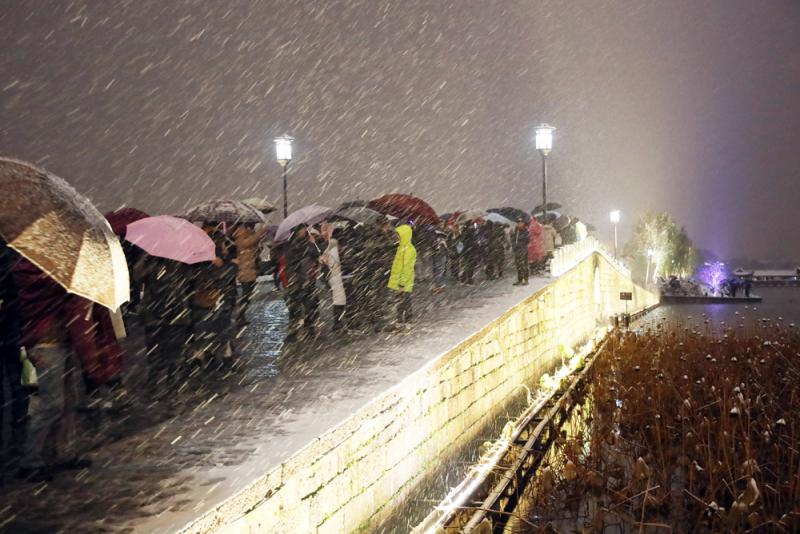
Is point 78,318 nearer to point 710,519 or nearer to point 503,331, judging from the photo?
point 710,519

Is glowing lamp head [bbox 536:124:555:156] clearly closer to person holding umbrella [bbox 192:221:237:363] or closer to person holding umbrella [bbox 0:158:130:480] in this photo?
person holding umbrella [bbox 192:221:237:363]

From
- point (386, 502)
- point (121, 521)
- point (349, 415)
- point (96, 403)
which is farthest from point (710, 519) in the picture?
point (96, 403)

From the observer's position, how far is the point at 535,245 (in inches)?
673

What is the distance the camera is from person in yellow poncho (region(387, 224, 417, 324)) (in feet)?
32.0

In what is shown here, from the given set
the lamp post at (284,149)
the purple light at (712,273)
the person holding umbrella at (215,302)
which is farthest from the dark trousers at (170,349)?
the purple light at (712,273)

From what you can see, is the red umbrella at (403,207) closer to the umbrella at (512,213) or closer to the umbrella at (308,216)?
the umbrella at (308,216)

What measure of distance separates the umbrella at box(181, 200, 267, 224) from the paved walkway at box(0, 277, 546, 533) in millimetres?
1775

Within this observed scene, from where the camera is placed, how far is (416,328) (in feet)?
33.1

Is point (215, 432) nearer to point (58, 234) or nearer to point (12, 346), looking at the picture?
point (12, 346)

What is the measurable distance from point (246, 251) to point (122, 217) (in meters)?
1.75

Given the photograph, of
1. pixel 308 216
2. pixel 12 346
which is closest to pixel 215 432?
pixel 12 346

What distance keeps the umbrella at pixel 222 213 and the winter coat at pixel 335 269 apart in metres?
1.04

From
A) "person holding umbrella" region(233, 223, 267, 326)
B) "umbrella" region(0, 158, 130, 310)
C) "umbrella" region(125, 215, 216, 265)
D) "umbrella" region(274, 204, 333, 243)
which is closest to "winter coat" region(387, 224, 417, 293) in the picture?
"umbrella" region(274, 204, 333, 243)

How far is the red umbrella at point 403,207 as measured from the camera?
12.2 m
